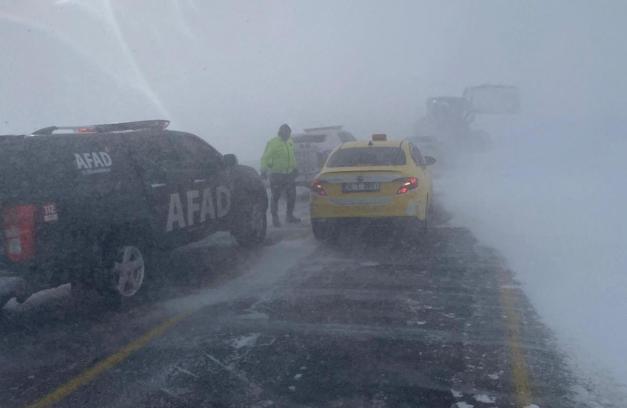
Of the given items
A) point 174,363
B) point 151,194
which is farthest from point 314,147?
point 174,363

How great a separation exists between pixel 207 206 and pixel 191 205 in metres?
0.46

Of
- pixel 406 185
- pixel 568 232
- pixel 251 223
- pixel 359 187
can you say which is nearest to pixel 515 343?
pixel 406 185

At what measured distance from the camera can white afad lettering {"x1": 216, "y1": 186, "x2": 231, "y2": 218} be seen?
32.3 feet

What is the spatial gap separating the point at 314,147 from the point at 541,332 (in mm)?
10898

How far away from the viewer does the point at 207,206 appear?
31.1 feet

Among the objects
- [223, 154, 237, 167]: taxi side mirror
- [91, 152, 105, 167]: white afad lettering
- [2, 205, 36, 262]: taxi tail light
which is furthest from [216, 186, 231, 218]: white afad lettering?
[2, 205, 36, 262]: taxi tail light

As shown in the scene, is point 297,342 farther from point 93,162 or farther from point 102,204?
point 93,162

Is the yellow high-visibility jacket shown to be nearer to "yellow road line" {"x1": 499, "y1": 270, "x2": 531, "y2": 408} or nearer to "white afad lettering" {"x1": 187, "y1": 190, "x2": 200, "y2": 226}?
"white afad lettering" {"x1": 187, "y1": 190, "x2": 200, "y2": 226}

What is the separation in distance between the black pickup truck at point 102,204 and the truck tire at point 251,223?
1.27 feet

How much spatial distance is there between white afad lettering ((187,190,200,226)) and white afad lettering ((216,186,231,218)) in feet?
2.11

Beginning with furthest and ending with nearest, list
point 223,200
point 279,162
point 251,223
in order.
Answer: point 279,162 < point 251,223 < point 223,200

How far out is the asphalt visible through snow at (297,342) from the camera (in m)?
5.02

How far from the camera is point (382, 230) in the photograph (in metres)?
11.8

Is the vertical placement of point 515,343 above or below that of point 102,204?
below
